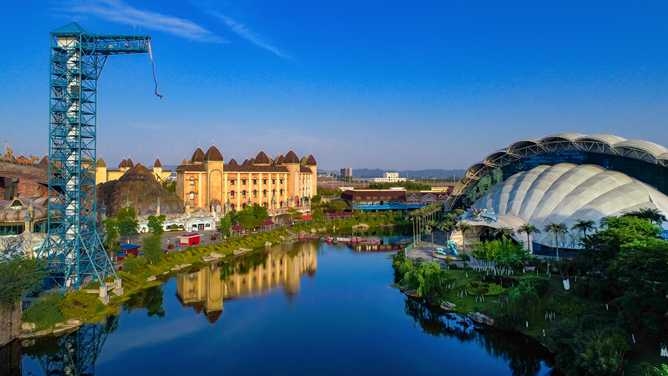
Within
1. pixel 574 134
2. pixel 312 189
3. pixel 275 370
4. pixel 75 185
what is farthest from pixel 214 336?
pixel 312 189

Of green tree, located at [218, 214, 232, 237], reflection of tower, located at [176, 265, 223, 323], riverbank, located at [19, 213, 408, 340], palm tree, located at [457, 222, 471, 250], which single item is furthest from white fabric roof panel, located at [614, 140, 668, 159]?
green tree, located at [218, 214, 232, 237]

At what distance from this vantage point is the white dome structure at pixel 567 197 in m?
41.9

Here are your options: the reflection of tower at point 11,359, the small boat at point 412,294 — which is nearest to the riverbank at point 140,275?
the reflection of tower at point 11,359

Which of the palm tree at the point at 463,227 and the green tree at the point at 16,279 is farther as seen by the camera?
the palm tree at the point at 463,227

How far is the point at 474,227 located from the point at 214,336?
1253 inches

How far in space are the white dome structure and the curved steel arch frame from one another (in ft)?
3.55

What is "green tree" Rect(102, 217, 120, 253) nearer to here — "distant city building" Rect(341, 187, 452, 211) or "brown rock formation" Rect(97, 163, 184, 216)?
"brown rock formation" Rect(97, 163, 184, 216)

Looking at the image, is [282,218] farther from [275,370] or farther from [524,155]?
[275,370]

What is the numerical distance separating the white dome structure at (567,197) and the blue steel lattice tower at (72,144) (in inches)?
1347

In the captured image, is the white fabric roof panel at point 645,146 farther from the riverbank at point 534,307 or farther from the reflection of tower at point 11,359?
the reflection of tower at point 11,359

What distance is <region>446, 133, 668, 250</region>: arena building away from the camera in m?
42.3

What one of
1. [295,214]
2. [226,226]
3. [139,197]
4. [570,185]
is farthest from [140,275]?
[295,214]

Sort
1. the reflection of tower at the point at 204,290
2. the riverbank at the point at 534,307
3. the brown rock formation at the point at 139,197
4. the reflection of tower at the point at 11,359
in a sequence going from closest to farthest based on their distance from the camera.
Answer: the riverbank at the point at 534,307 → the reflection of tower at the point at 11,359 → the reflection of tower at the point at 204,290 → the brown rock formation at the point at 139,197

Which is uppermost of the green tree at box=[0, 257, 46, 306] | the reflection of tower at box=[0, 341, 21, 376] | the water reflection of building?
the green tree at box=[0, 257, 46, 306]
